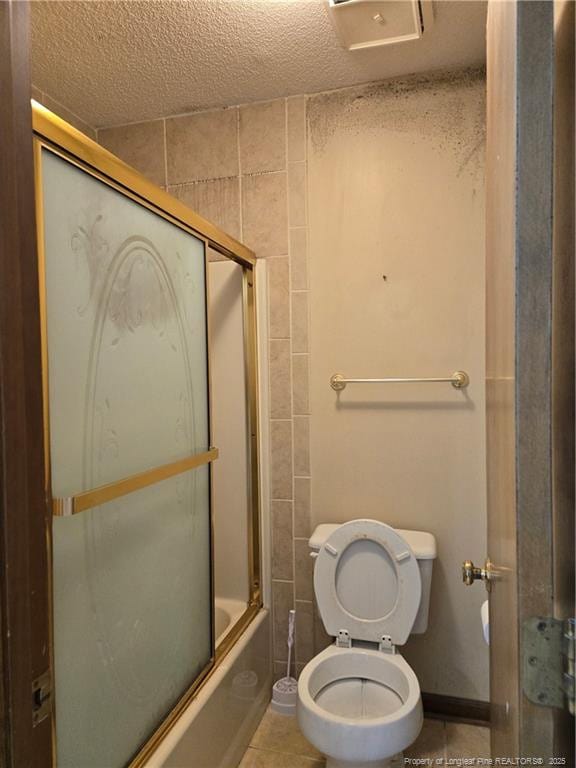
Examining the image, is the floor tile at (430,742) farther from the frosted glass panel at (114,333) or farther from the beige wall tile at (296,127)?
the beige wall tile at (296,127)

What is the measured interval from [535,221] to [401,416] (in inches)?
58.5

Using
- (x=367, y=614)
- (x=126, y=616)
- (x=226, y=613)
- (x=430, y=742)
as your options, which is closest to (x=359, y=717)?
(x=367, y=614)

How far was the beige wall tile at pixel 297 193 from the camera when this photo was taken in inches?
77.4

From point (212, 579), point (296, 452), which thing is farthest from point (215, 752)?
point (296, 452)

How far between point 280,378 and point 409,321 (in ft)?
1.92

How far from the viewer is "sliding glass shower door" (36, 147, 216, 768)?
0.97 m

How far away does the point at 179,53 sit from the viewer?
167 centimetres

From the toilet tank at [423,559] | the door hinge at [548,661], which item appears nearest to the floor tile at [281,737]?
the toilet tank at [423,559]

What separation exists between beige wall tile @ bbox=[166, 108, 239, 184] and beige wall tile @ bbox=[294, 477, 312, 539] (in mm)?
1364

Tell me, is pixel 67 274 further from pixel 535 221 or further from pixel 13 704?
pixel 535 221

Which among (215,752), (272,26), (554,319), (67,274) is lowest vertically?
(215,752)

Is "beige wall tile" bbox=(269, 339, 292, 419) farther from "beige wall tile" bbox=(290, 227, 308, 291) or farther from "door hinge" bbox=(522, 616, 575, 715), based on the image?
"door hinge" bbox=(522, 616, 575, 715)

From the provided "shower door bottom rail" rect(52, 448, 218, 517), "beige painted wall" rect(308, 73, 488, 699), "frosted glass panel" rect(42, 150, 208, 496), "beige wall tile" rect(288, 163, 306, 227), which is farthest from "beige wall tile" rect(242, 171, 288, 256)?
"shower door bottom rail" rect(52, 448, 218, 517)

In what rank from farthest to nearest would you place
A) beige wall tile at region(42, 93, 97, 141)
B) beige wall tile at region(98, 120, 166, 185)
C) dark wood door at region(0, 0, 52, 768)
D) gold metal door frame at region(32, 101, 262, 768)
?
beige wall tile at region(98, 120, 166, 185) < beige wall tile at region(42, 93, 97, 141) < gold metal door frame at region(32, 101, 262, 768) < dark wood door at region(0, 0, 52, 768)
